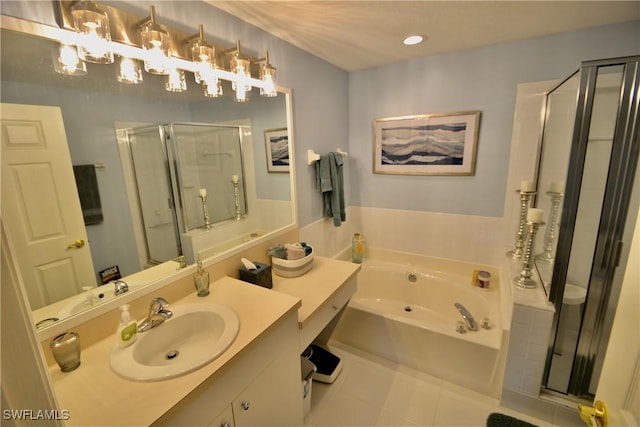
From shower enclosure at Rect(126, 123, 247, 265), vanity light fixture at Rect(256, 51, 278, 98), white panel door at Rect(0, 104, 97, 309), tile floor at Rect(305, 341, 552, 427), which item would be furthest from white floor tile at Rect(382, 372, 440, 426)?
vanity light fixture at Rect(256, 51, 278, 98)

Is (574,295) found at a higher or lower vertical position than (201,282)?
lower

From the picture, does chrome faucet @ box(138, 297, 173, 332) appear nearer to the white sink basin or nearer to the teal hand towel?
the white sink basin

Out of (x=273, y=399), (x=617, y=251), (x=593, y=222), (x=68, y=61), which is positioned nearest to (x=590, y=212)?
(x=593, y=222)

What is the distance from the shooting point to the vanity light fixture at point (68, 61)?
A: 0.96 m

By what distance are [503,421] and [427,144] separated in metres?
2.05

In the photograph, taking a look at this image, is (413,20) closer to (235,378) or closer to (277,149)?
(277,149)

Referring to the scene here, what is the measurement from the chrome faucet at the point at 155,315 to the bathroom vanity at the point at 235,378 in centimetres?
4

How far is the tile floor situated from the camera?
1640 mm

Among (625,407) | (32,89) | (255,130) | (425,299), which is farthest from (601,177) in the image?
(32,89)

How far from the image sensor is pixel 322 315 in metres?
1.47

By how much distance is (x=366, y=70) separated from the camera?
2.63m

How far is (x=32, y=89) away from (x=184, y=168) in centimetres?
61

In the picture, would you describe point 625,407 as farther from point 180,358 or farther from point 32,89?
point 32,89

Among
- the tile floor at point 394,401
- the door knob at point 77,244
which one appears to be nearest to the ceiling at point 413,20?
the door knob at point 77,244
